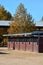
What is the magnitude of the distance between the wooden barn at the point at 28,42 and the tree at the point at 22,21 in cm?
645

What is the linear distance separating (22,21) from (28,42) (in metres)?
17.5

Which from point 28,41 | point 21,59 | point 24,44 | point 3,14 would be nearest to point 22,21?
point 24,44

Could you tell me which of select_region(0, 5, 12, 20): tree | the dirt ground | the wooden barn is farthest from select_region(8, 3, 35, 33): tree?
the dirt ground

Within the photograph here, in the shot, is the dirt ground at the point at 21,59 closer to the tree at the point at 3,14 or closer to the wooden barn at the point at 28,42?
the wooden barn at the point at 28,42

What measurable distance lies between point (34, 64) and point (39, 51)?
21550 millimetres

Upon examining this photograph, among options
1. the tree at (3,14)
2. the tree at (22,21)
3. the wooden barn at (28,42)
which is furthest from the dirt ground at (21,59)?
the tree at (3,14)

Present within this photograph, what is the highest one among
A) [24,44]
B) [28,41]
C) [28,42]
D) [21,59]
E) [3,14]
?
[3,14]

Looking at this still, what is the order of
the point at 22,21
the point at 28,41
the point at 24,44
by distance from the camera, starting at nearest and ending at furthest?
1. the point at 28,41
2. the point at 24,44
3. the point at 22,21

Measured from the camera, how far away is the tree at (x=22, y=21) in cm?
6744

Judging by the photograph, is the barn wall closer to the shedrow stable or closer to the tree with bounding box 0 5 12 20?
the shedrow stable

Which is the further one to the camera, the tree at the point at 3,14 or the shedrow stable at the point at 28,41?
the tree at the point at 3,14

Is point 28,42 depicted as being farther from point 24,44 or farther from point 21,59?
point 21,59

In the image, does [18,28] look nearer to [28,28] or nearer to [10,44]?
[28,28]

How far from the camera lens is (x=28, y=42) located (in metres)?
50.9
